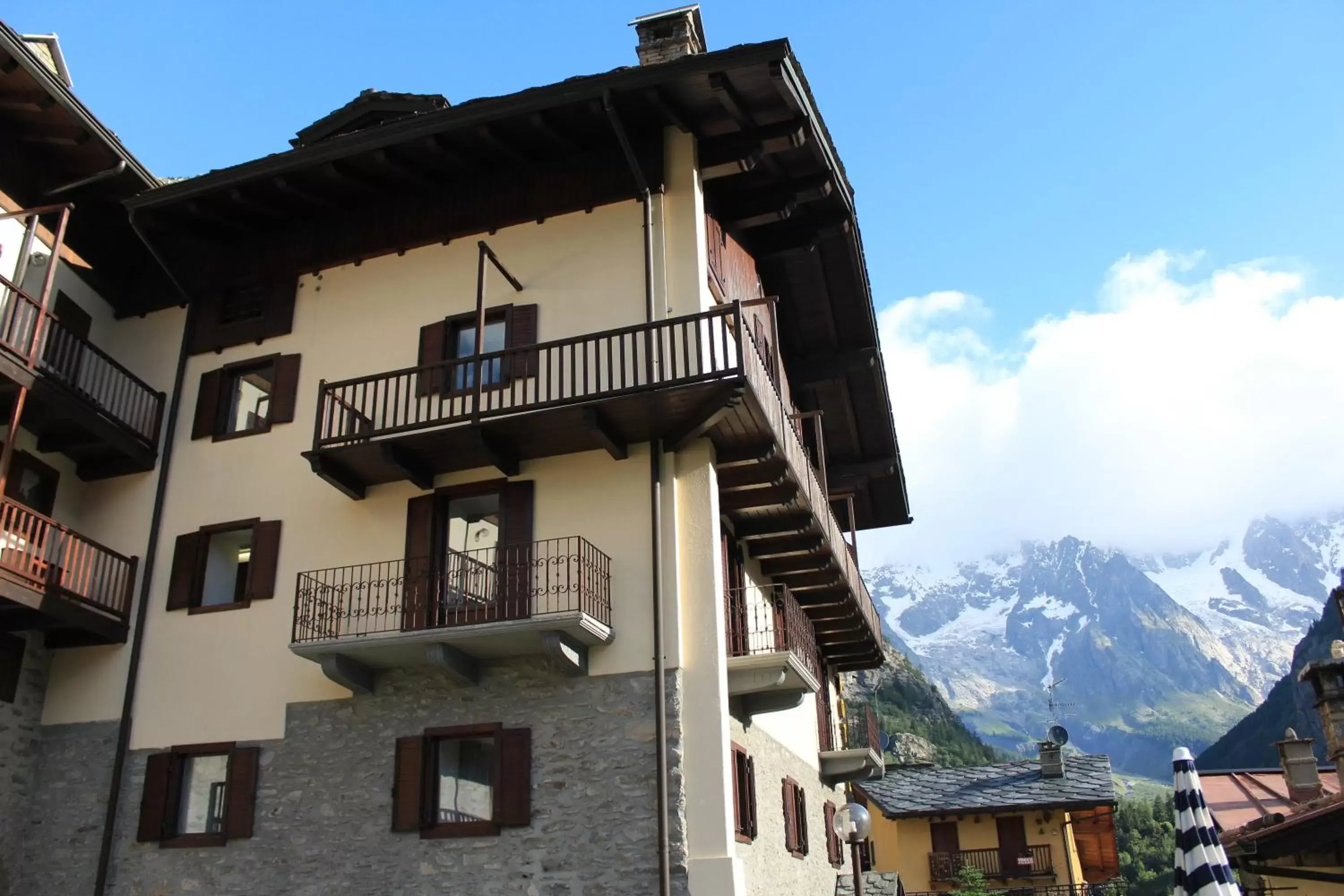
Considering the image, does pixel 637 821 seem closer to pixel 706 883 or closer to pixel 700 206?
pixel 706 883

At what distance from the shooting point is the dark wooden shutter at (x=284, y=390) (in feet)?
54.3

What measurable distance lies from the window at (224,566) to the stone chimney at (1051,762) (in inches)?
968

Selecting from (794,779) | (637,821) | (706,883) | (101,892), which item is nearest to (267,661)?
(101,892)

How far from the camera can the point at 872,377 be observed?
21.2 m

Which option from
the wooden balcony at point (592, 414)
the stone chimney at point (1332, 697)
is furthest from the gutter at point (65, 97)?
the stone chimney at point (1332, 697)

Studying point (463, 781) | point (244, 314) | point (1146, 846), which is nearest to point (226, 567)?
point (244, 314)

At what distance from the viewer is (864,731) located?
825 inches

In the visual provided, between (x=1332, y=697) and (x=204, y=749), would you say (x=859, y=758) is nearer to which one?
(x=1332, y=697)

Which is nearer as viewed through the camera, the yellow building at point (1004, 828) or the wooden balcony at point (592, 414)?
the wooden balcony at point (592, 414)

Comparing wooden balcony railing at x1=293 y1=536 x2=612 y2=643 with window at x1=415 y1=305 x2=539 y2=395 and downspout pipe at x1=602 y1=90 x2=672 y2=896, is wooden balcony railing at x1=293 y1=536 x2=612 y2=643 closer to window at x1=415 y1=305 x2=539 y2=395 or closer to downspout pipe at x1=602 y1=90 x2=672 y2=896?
downspout pipe at x1=602 y1=90 x2=672 y2=896

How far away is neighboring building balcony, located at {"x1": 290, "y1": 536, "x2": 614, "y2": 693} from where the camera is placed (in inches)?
519

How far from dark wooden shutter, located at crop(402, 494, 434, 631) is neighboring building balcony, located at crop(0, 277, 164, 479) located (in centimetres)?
475

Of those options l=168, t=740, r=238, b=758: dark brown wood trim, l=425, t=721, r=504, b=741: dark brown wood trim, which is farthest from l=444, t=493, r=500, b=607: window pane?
l=168, t=740, r=238, b=758: dark brown wood trim

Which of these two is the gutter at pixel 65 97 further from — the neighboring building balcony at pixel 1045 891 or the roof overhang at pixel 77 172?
the neighboring building balcony at pixel 1045 891
